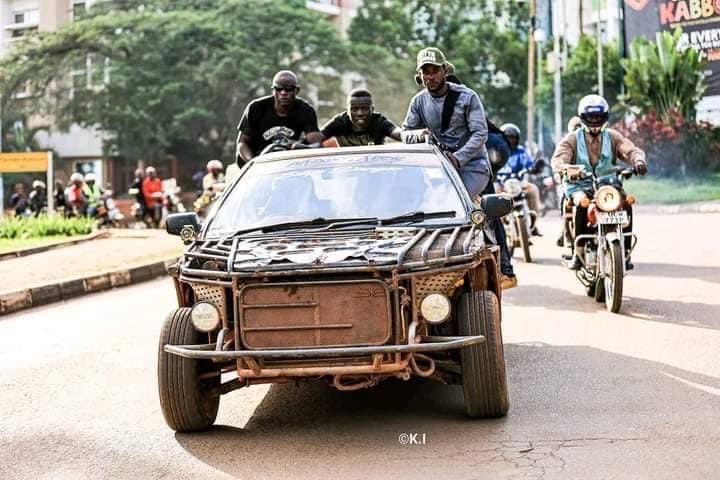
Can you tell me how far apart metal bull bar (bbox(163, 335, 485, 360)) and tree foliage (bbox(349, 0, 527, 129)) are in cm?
4849

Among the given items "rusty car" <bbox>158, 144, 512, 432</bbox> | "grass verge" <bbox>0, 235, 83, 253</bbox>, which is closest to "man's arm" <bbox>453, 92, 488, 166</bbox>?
"rusty car" <bbox>158, 144, 512, 432</bbox>

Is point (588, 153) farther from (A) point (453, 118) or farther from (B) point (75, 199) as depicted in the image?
(B) point (75, 199)

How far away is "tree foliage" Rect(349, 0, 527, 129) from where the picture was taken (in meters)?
54.5

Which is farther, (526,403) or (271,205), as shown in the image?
(271,205)

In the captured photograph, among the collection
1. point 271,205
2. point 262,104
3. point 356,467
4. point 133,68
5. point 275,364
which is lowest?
point 356,467

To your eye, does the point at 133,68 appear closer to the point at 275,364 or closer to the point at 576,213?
the point at 576,213

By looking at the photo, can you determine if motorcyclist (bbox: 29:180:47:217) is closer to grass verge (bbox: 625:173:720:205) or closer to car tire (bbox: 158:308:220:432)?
grass verge (bbox: 625:173:720:205)

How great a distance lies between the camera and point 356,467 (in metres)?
5.17

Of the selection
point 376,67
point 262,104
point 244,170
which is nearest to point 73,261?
point 262,104

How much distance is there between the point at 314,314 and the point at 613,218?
4.81 meters

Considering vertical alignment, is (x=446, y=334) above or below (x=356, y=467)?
above

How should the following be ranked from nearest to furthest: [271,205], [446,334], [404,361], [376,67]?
[404,361]
[446,334]
[271,205]
[376,67]

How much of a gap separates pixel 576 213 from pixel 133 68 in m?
37.2

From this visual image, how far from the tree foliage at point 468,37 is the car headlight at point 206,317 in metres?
48.4
